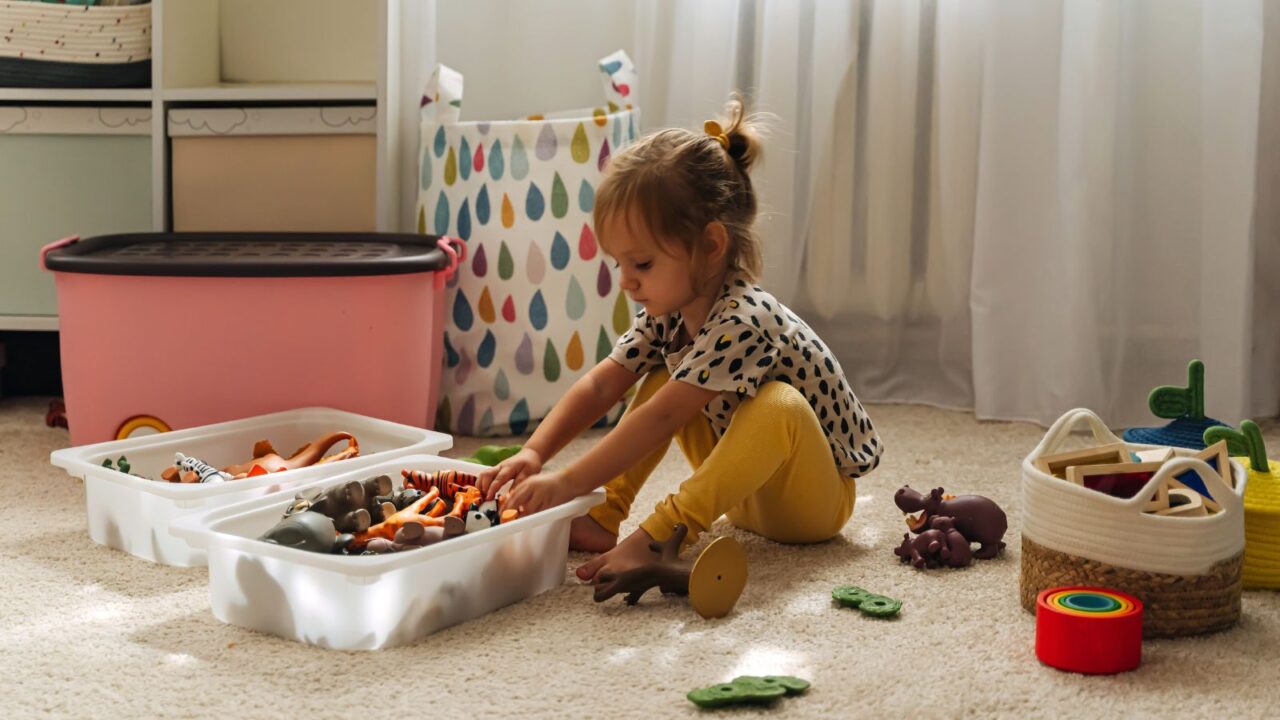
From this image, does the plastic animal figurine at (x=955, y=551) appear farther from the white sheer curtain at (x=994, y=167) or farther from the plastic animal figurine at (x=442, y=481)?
the white sheer curtain at (x=994, y=167)

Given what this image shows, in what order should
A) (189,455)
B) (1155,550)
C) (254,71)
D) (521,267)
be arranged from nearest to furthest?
(1155,550) → (189,455) → (521,267) → (254,71)

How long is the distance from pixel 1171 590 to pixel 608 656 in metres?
0.44

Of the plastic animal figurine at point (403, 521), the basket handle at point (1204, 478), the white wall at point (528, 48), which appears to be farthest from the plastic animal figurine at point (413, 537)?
the white wall at point (528, 48)

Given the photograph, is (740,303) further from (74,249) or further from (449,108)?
(74,249)

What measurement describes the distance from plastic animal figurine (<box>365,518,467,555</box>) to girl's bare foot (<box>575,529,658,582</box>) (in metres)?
0.14

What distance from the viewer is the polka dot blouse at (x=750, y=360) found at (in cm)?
117

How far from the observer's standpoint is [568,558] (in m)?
A: 1.24

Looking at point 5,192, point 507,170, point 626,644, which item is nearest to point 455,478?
point 626,644

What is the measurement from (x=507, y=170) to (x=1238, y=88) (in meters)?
1.03

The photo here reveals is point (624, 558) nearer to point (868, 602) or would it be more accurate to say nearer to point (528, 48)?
point (868, 602)

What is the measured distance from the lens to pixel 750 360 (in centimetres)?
118

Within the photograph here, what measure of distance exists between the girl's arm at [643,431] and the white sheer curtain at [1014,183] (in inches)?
33.4

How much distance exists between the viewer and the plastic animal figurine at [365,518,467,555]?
1021 millimetres

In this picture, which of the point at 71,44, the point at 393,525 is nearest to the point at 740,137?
the point at 393,525
